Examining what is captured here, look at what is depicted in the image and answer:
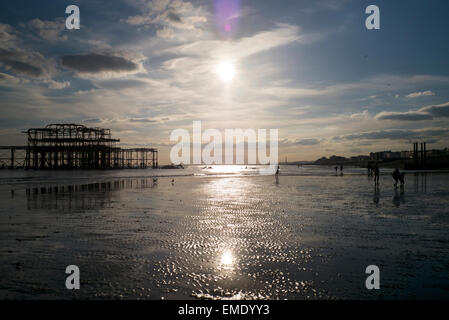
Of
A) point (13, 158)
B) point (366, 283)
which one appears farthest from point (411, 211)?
point (13, 158)

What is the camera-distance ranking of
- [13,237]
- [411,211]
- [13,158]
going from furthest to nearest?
1. [13,158]
2. [411,211]
3. [13,237]

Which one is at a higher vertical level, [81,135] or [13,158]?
[81,135]

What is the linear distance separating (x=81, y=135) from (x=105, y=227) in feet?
396

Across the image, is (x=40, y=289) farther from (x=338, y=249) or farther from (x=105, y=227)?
(x=338, y=249)

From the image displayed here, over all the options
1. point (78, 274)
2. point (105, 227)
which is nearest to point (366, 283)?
point (78, 274)

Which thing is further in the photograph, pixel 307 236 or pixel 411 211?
pixel 411 211

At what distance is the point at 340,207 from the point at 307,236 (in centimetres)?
638

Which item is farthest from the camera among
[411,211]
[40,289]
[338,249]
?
[411,211]

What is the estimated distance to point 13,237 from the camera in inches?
325

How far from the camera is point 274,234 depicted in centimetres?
863
